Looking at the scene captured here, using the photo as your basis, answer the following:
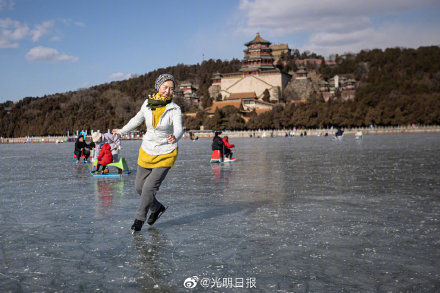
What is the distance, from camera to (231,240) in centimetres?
420

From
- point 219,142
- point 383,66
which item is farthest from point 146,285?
point 383,66

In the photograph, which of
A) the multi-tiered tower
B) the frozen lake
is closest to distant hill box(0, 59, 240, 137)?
the multi-tiered tower

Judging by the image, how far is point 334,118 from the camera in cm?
6378

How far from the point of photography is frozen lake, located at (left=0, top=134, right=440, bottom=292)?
3.11 meters

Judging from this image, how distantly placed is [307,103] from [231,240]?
231 feet

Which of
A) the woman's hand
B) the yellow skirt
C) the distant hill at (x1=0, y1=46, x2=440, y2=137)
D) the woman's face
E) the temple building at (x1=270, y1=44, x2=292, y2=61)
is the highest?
the temple building at (x1=270, y1=44, x2=292, y2=61)

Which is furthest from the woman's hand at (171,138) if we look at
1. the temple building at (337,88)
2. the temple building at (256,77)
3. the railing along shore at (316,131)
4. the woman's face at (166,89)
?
the temple building at (337,88)

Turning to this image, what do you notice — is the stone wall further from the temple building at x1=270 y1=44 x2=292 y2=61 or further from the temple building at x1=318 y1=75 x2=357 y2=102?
the temple building at x1=270 y1=44 x2=292 y2=61

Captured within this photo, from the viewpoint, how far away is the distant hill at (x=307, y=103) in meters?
62.9

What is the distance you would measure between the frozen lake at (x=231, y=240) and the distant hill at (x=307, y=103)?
193ft

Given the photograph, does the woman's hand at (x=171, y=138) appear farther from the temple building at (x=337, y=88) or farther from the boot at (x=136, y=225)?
the temple building at (x=337, y=88)

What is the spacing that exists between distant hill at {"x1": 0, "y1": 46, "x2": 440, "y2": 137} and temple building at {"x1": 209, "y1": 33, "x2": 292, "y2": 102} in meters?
5.34

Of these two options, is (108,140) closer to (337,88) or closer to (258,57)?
(258,57)

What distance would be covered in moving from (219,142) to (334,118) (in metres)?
52.2
